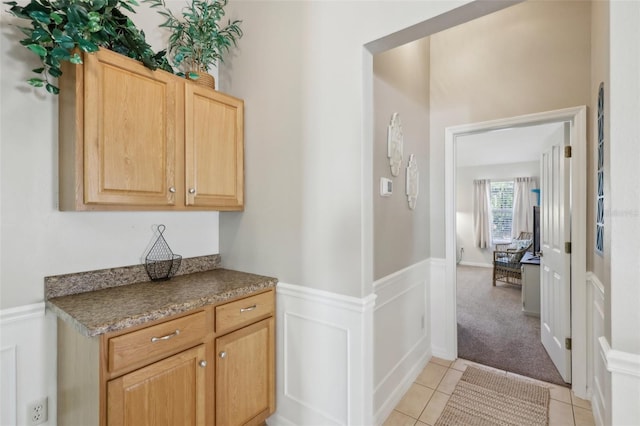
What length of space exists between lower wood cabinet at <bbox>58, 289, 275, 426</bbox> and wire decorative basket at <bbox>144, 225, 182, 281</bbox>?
0.46 metres

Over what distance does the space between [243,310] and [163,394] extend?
1.63 feet

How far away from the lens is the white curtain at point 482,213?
7.35 metres

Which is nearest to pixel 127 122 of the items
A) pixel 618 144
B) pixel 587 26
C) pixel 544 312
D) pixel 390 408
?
pixel 618 144

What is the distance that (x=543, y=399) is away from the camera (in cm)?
216

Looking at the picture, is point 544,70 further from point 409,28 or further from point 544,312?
point 544,312

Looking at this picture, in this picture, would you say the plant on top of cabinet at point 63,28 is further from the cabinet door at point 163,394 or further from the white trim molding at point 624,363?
the white trim molding at point 624,363

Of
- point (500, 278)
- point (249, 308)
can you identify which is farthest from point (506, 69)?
point (500, 278)

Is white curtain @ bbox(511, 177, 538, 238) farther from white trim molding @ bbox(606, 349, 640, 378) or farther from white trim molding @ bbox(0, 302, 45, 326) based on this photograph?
white trim molding @ bbox(0, 302, 45, 326)

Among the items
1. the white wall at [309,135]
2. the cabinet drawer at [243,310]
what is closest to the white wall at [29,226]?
the cabinet drawer at [243,310]

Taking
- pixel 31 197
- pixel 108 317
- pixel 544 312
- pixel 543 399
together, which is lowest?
pixel 543 399

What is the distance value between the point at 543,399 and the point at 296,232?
2.19 meters

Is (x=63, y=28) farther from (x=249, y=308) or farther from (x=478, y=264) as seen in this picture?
(x=478, y=264)

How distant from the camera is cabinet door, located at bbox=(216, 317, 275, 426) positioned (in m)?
1.52

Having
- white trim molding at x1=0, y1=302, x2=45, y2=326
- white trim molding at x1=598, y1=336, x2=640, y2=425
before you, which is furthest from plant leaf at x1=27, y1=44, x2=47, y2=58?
white trim molding at x1=598, y1=336, x2=640, y2=425
